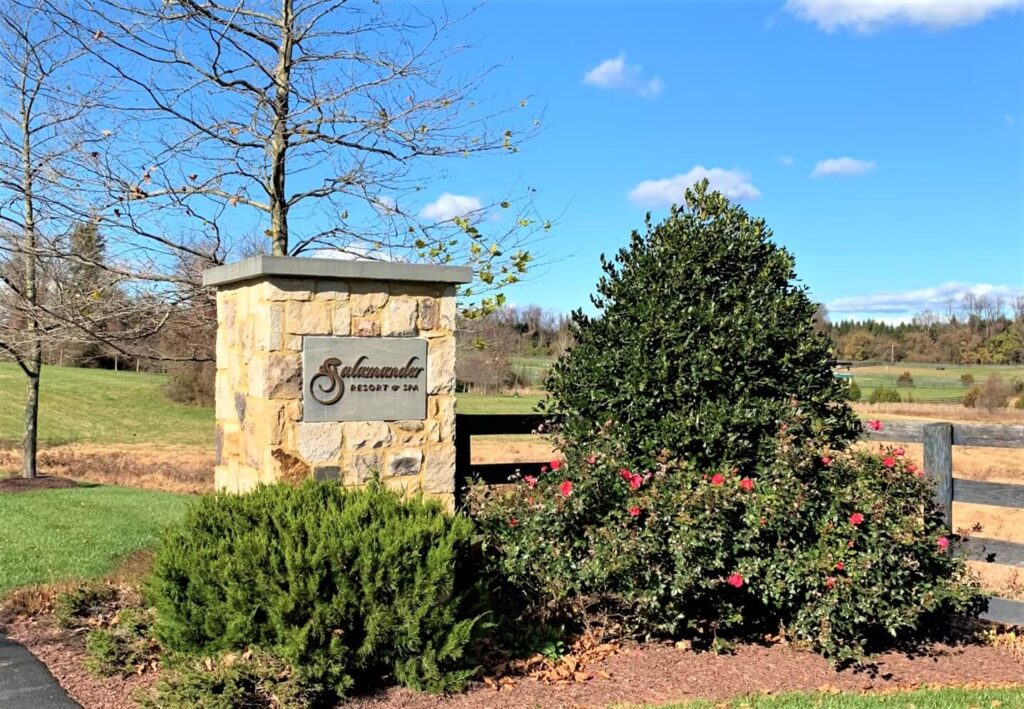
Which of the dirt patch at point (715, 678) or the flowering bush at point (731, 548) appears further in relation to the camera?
the flowering bush at point (731, 548)

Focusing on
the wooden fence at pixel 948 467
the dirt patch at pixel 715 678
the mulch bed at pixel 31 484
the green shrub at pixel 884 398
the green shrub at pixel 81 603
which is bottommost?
the mulch bed at pixel 31 484

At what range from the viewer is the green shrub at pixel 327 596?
3.79 meters

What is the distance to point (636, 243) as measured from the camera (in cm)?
551

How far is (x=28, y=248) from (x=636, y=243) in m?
5.21

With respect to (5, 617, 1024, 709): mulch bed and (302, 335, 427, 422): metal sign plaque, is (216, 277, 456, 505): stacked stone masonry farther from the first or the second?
(5, 617, 1024, 709): mulch bed

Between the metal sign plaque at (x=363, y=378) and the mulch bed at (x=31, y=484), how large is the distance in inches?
320

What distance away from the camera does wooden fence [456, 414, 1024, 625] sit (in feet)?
17.4

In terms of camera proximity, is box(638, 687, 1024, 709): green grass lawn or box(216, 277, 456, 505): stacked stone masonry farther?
box(216, 277, 456, 505): stacked stone masonry

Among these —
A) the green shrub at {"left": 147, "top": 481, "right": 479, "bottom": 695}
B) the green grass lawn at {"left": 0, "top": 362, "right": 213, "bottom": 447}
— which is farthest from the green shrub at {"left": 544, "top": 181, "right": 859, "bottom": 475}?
the green grass lawn at {"left": 0, "top": 362, "right": 213, "bottom": 447}

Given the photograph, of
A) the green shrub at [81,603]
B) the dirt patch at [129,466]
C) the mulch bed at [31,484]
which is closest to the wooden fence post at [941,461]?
the green shrub at [81,603]

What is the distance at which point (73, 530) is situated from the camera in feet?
26.9

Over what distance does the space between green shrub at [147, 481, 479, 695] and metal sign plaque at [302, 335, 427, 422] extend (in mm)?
985

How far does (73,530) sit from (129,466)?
32.3 feet

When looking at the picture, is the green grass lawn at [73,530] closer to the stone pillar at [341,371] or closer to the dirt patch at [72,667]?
the dirt patch at [72,667]
